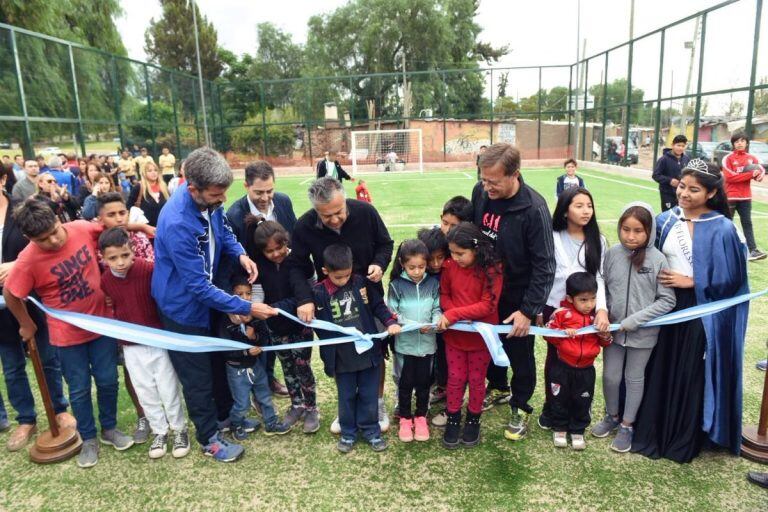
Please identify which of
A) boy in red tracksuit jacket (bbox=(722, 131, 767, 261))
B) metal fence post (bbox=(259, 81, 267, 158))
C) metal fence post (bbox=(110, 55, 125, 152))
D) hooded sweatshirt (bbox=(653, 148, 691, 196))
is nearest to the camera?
boy in red tracksuit jacket (bbox=(722, 131, 767, 261))

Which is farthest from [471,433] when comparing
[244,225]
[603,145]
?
[603,145]

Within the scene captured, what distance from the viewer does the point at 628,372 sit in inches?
124

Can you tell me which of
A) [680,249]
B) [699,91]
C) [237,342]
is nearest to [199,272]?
[237,342]

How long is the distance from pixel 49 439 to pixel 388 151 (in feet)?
85.3

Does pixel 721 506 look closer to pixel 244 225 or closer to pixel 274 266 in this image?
pixel 274 266

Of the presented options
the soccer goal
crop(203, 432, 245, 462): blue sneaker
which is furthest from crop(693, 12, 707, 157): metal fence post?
crop(203, 432, 245, 462): blue sneaker

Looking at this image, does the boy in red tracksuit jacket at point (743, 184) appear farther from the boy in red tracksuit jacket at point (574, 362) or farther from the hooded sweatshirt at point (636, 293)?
the boy in red tracksuit jacket at point (574, 362)

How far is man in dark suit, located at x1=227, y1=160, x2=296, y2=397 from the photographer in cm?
367

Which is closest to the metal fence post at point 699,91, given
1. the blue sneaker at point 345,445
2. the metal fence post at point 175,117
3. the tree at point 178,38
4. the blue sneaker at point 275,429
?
the blue sneaker at point 345,445

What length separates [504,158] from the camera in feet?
9.34

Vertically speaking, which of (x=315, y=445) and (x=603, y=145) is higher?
(x=603, y=145)

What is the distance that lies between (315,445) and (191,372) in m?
0.94

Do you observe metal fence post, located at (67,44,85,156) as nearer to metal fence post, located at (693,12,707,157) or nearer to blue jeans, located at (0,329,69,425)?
blue jeans, located at (0,329,69,425)

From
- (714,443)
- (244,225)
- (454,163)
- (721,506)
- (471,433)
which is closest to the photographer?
(721,506)
